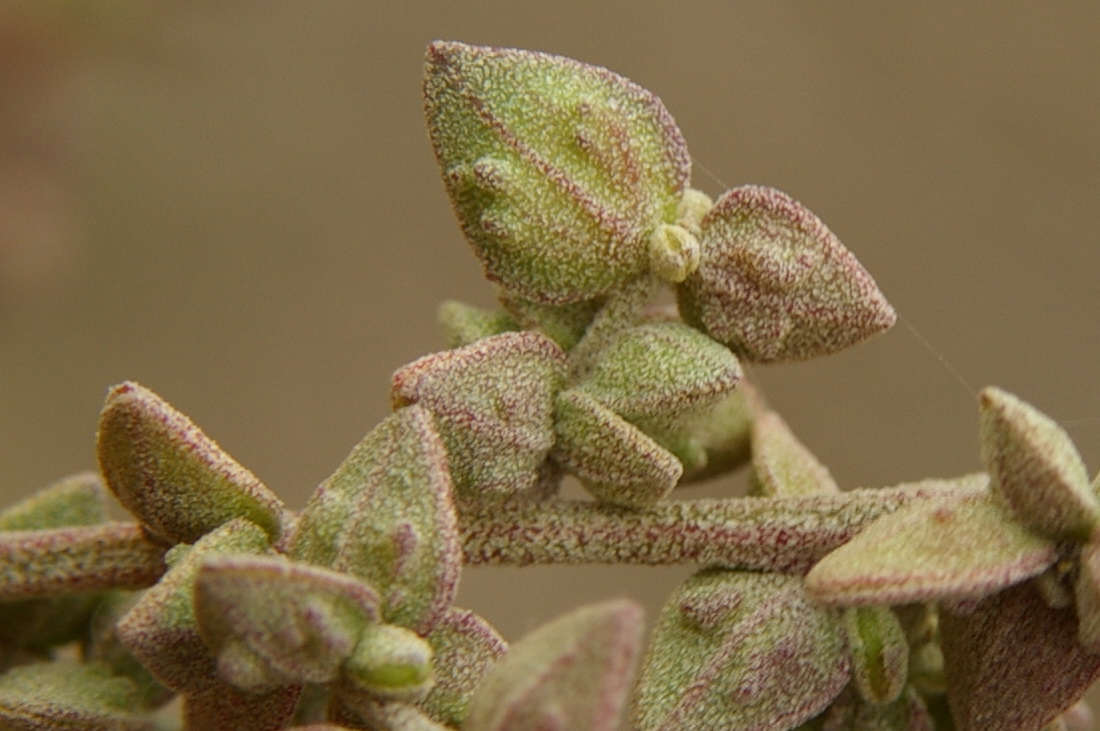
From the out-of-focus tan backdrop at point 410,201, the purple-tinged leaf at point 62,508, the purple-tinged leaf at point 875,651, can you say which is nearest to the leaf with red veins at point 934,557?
the purple-tinged leaf at point 875,651

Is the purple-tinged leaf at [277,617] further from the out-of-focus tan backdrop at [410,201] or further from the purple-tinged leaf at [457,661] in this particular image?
the out-of-focus tan backdrop at [410,201]

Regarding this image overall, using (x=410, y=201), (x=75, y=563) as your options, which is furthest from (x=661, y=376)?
(x=410, y=201)

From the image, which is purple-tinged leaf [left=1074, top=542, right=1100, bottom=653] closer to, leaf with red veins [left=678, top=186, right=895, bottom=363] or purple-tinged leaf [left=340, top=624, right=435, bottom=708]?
leaf with red veins [left=678, top=186, right=895, bottom=363]

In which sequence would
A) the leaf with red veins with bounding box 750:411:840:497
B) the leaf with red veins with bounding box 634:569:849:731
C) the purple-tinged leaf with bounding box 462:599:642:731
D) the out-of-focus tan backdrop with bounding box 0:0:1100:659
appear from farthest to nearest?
the out-of-focus tan backdrop with bounding box 0:0:1100:659
the leaf with red veins with bounding box 750:411:840:497
the leaf with red veins with bounding box 634:569:849:731
the purple-tinged leaf with bounding box 462:599:642:731

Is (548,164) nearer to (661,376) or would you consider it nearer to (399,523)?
(661,376)

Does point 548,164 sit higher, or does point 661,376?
point 548,164

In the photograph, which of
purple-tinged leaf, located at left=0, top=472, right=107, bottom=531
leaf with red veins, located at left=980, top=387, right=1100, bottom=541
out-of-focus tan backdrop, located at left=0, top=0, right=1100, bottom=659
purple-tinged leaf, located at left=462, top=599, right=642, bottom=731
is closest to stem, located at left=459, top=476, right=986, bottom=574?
leaf with red veins, located at left=980, top=387, right=1100, bottom=541

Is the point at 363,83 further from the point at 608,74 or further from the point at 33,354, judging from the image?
the point at 608,74
